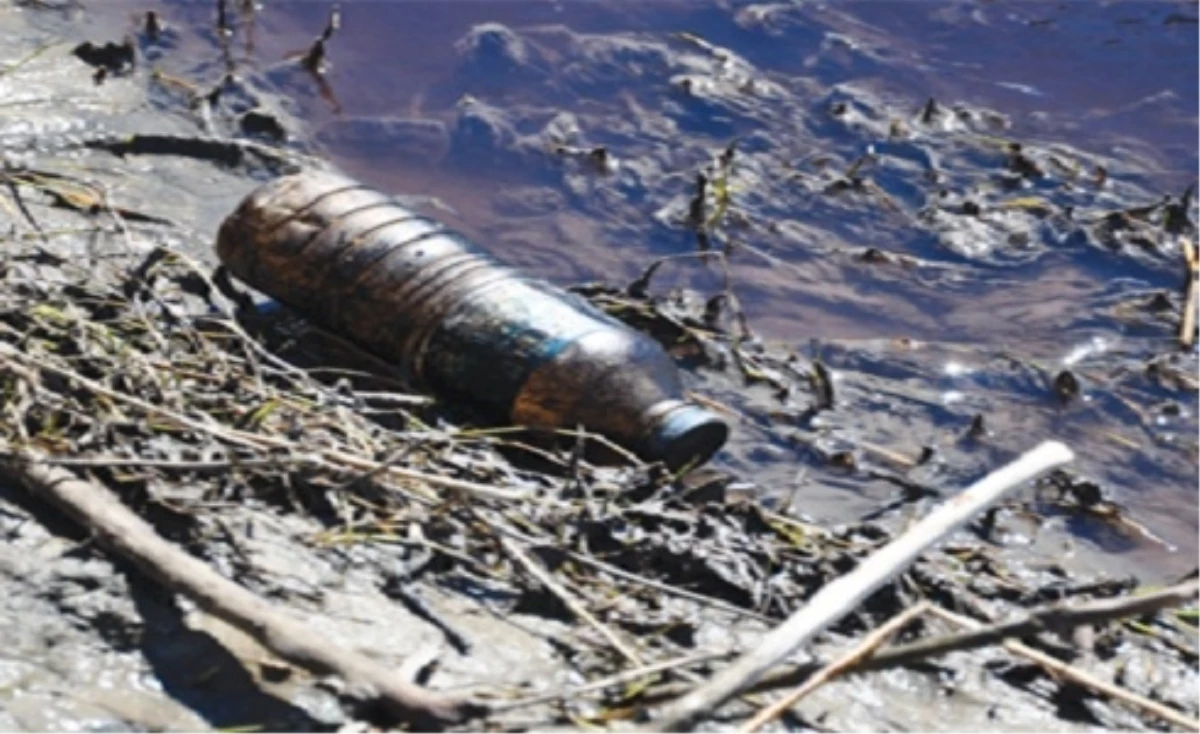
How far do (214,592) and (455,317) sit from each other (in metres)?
1.69

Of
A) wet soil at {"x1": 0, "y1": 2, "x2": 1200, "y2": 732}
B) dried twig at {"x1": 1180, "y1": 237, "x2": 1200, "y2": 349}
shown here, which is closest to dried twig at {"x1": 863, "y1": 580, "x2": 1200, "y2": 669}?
wet soil at {"x1": 0, "y1": 2, "x2": 1200, "y2": 732}

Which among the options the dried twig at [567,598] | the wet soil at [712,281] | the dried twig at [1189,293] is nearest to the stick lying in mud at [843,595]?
the wet soil at [712,281]

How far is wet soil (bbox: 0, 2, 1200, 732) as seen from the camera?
3279 millimetres

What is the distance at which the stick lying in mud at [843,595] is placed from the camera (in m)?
2.45

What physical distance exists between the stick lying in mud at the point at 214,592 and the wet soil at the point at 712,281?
0.07 m

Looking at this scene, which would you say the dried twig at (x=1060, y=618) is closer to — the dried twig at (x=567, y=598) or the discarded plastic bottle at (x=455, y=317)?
the dried twig at (x=567, y=598)

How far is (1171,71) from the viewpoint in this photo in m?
8.22

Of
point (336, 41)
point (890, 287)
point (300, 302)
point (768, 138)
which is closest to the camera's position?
point (300, 302)

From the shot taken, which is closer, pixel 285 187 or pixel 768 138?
pixel 285 187

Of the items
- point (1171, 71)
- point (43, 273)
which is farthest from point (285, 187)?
point (1171, 71)

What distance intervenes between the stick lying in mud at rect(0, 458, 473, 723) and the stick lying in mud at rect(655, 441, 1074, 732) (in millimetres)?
384

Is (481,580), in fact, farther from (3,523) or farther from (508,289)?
(508,289)

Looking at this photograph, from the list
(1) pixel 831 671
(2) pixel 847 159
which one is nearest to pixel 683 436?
(1) pixel 831 671

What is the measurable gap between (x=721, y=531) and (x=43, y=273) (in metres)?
1.88
